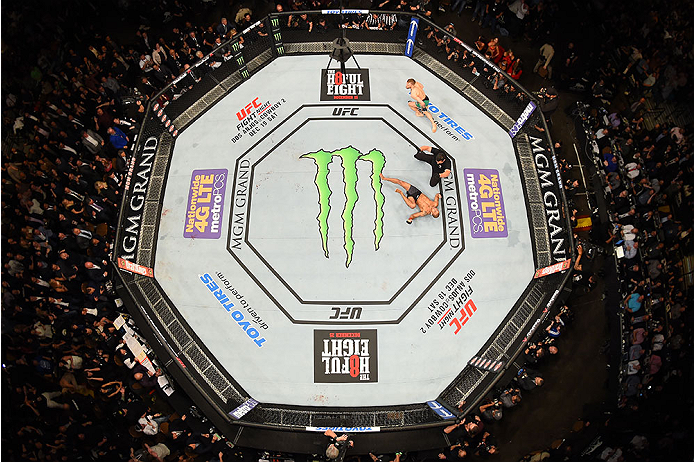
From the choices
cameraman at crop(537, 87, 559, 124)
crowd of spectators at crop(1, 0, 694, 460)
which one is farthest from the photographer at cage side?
crowd of spectators at crop(1, 0, 694, 460)

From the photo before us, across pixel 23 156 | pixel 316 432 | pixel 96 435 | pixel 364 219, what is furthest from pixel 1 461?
pixel 364 219

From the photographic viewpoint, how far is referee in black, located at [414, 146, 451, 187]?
12.8 m

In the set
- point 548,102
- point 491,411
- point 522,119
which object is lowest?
point 491,411

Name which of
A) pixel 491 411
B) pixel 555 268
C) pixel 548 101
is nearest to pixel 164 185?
pixel 491 411

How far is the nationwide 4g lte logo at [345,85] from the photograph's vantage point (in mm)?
14656

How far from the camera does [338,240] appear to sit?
503 inches

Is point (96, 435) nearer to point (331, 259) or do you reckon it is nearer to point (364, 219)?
point (331, 259)

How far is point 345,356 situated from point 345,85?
8345 mm

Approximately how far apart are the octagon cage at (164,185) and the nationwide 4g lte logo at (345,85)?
0.81m

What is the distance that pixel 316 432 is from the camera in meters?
10.8

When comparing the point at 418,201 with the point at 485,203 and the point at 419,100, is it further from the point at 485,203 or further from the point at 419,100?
the point at 419,100

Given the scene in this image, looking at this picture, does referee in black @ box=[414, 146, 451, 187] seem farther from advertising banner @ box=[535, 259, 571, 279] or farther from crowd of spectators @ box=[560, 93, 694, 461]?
crowd of spectators @ box=[560, 93, 694, 461]

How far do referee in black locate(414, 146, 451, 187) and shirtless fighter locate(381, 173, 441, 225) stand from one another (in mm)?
527

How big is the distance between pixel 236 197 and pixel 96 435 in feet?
21.8
